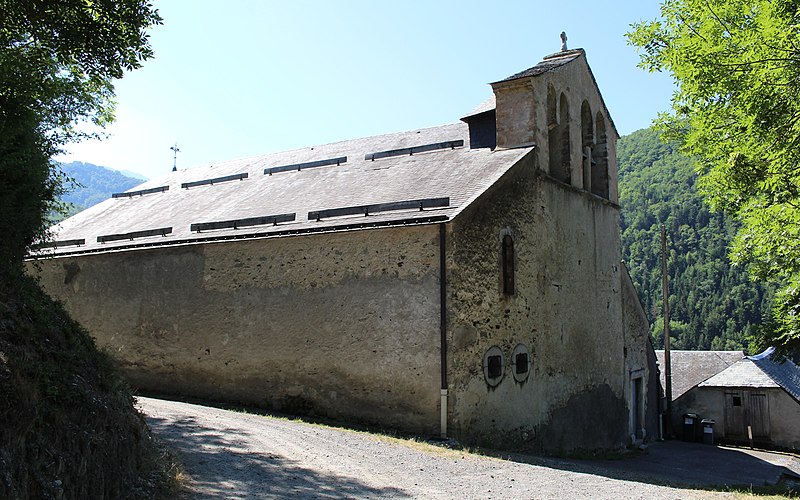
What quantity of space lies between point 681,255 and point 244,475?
3546 inches

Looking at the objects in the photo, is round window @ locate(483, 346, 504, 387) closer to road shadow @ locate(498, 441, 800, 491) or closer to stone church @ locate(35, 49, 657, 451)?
stone church @ locate(35, 49, 657, 451)

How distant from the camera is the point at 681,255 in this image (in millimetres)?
87875

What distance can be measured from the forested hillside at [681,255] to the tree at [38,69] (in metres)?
63.9

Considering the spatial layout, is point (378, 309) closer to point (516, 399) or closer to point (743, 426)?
point (516, 399)

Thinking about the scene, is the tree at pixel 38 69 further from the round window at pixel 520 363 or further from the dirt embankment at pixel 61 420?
the round window at pixel 520 363

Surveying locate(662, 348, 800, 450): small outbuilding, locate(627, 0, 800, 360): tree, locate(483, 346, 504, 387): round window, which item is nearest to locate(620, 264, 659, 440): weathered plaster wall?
locate(627, 0, 800, 360): tree

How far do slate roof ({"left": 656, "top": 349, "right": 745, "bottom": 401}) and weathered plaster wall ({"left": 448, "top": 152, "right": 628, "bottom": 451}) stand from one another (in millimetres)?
14858

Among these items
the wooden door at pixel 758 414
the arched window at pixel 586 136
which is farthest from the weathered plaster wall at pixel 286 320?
the wooden door at pixel 758 414

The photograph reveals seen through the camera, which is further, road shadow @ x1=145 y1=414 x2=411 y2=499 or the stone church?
the stone church

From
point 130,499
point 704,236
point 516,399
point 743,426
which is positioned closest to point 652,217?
point 704,236

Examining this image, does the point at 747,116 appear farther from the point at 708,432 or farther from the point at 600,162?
the point at 708,432

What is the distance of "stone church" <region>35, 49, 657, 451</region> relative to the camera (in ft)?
39.9

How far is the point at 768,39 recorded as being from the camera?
8422mm

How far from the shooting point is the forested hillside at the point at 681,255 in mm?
74062
